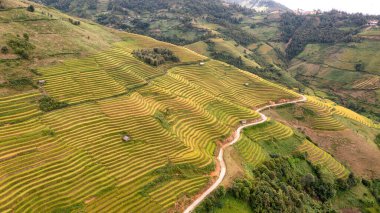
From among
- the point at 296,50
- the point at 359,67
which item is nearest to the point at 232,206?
the point at 359,67

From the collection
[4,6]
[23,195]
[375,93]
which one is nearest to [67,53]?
[4,6]

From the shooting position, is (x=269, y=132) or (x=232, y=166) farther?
(x=269, y=132)

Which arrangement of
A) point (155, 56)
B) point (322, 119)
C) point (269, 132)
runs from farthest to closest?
point (155, 56) → point (322, 119) → point (269, 132)

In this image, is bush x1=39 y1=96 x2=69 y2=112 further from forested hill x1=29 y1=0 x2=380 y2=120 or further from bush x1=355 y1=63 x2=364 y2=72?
bush x1=355 y1=63 x2=364 y2=72

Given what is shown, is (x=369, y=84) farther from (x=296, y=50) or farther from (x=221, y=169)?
(x=221, y=169)

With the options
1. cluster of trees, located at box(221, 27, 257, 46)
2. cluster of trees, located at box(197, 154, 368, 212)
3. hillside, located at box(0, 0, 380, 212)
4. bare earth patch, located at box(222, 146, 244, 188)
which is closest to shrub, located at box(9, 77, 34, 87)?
hillside, located at box(0, 0, 380, 212)

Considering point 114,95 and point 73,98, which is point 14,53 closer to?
point 73,98
